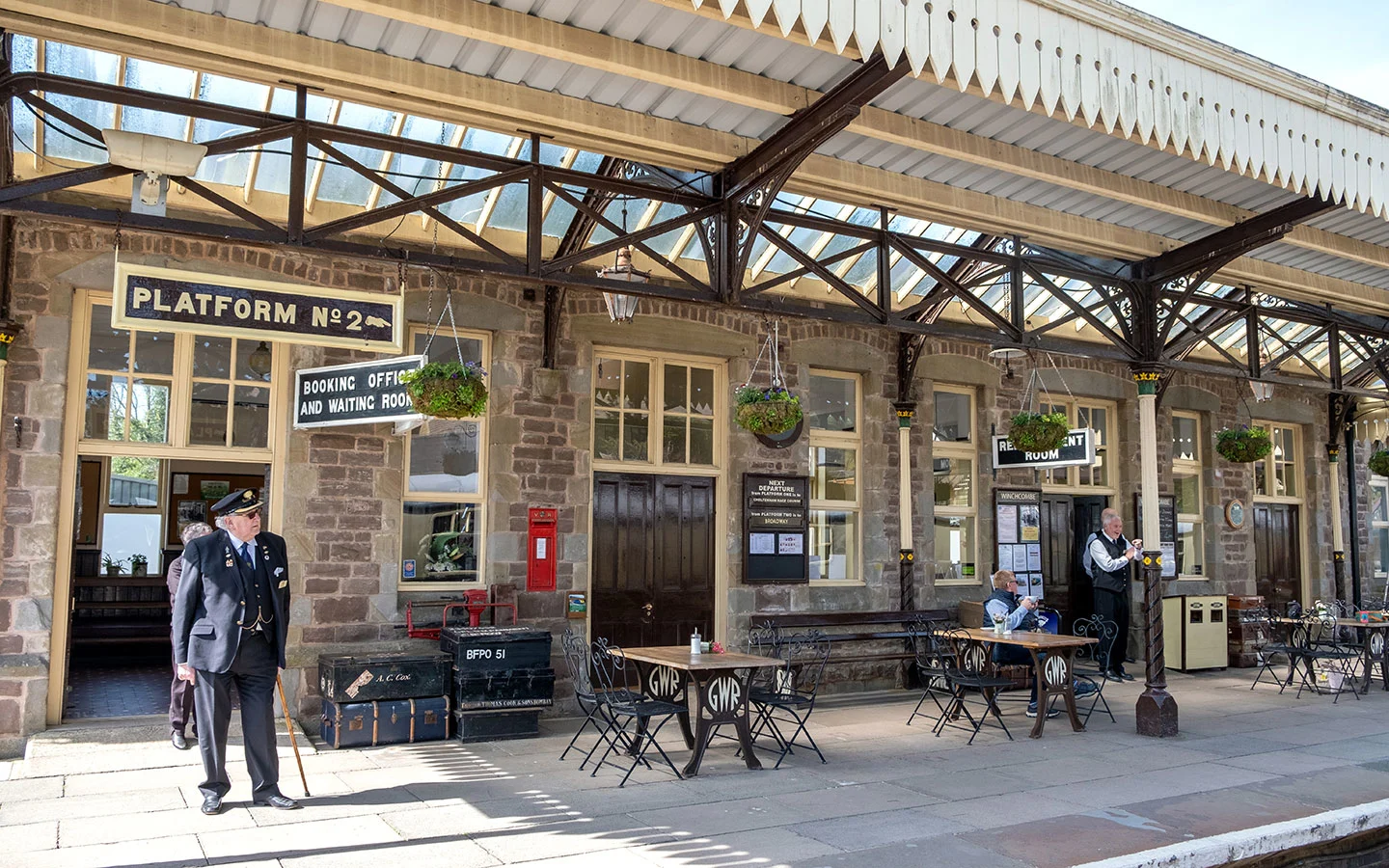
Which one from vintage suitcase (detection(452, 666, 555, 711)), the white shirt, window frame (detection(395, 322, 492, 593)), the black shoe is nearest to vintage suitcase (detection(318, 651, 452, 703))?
vintage suitcase (detection(452, 666, 555, 711))

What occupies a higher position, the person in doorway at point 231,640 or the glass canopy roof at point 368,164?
the glass canopy roof at point 368,164

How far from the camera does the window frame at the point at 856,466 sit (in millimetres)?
10469

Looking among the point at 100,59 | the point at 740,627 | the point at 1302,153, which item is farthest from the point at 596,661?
the point at 1302,153

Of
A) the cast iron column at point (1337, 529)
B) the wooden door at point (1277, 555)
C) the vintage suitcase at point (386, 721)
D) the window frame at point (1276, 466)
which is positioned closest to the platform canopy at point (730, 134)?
the vintage suitcase at point (386, 721)

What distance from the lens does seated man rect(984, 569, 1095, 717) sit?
872 cm

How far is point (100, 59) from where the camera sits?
21.9 feet

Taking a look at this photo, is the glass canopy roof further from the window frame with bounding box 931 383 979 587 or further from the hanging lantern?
the window frame with bounding box 931 383 979 587

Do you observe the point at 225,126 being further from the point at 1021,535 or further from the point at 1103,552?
the point at 1021,535

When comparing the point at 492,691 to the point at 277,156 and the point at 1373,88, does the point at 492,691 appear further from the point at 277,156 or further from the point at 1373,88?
the point at 1373,88

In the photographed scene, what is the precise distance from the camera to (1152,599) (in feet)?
27.7

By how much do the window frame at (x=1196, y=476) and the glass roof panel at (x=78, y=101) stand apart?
11.8m

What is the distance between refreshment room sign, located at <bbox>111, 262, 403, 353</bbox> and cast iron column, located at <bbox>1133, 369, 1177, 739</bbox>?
5.84 m

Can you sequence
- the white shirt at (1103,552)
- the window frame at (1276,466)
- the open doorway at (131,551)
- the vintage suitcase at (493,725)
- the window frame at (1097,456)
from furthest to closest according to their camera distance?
the window frame at (1276,466) < the window frame at (1097,456) < the open doorway at (131,551) < the white shirt at (1103,552) < the vintage suitcase at (493,725)

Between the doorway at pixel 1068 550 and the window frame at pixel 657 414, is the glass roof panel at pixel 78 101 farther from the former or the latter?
the doorway at pixel 1068 550
